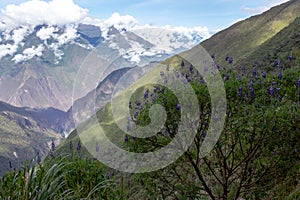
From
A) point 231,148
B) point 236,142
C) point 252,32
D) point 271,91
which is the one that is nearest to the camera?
point 271,91

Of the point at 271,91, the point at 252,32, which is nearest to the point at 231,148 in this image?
the point at 271,91

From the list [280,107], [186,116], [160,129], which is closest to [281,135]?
[280,107]

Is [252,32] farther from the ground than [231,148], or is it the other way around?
[252,32]

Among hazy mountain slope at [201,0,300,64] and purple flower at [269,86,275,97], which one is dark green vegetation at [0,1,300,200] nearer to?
purple flower at [269,86,275,97]

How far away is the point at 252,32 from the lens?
119375 millimetres

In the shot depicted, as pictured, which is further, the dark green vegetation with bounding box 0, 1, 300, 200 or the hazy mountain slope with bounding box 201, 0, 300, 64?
the hazy mountain slope with bounding box 201, 0, 300, 64

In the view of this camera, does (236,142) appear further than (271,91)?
Yes

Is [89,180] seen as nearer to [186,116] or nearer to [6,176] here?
[6,176]

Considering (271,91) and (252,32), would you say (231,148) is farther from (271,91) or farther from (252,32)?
(252,32)

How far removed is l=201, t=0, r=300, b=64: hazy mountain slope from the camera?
109500mm

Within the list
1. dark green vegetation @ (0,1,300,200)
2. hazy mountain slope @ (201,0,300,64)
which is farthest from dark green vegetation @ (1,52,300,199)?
hazy mountain slope @ (201,0,300,64)

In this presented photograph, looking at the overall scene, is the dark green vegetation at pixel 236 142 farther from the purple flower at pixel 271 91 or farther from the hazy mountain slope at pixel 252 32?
the hazy mountain slope at pixel 252 32

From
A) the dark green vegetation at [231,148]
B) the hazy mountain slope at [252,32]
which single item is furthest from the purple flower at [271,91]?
the hazy mountain slope at [252,32]

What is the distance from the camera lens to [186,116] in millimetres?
4746
